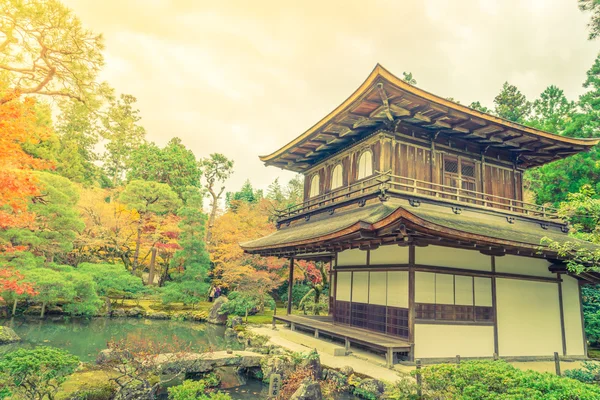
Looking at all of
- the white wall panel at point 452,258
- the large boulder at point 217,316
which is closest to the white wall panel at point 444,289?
the white wall panel at point 452,258

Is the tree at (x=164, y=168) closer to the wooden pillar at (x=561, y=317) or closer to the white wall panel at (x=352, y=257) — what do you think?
the white wall panel at (x=352, y=257)

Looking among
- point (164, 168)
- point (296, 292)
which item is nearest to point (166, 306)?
point (296, 292)

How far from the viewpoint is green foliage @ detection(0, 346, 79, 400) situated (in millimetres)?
5266

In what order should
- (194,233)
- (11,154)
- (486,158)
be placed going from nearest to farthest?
(11,154), (486,158), (194,233)

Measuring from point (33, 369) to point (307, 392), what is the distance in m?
4.40

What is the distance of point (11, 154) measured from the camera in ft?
28.8

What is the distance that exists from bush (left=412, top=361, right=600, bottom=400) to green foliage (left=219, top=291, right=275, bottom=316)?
608 inches

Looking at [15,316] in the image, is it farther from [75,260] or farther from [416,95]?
[416,95]

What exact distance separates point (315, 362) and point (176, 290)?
1507 centimetres

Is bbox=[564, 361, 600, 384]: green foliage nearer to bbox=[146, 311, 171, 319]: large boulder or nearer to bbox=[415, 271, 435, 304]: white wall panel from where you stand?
bbox=[415, 271, 435, 304]: white wall panel

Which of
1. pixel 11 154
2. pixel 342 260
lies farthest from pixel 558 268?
pixel 11 154

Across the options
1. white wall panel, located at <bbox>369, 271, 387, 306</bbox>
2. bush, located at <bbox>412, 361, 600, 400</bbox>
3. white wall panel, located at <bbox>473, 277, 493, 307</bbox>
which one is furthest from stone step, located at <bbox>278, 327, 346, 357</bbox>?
bush, located at <bbox>412, 361, 600, 400</bbox>

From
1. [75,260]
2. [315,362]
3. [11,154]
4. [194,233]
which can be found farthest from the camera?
[75,260]

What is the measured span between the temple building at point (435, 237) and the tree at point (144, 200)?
14822 millimetres
